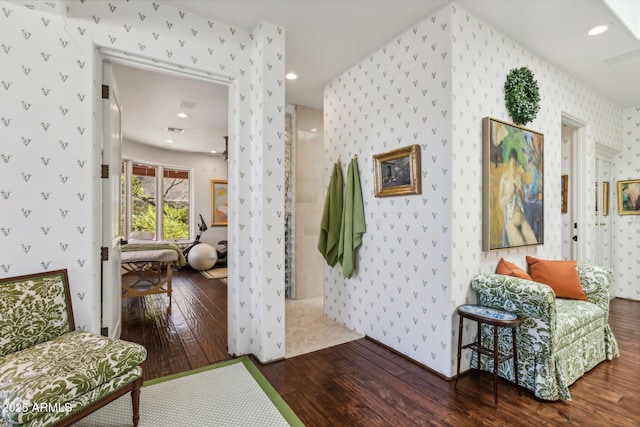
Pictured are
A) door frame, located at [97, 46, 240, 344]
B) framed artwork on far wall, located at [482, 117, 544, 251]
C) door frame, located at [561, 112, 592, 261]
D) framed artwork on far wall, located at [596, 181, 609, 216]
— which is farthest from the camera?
framed artwork on far wall, located at [596, 181, 609, 216]

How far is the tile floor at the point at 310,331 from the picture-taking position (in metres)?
2.84

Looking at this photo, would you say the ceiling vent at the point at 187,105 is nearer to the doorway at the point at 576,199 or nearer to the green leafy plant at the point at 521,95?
the green leafy plant at the point at 521,95

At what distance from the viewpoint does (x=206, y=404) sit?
1931mm

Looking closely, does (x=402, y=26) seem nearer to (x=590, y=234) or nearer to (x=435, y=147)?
(x=435, y=147)

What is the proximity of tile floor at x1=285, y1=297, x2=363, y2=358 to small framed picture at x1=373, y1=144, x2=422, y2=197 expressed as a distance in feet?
4.78

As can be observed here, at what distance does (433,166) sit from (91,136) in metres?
2.42

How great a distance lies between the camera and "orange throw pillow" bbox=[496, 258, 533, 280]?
2475mm

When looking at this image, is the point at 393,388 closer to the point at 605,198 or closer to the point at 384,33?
the point at 384,33

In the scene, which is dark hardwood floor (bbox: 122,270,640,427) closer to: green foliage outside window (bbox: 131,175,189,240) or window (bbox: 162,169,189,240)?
green foliage outside window (bbox: 131,175,189,240)

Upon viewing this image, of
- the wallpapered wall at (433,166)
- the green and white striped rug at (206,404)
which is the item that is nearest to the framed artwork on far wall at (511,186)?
the wallpapered wall at (433,166)

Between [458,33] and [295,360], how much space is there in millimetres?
2831

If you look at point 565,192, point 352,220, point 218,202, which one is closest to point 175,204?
point 218,202

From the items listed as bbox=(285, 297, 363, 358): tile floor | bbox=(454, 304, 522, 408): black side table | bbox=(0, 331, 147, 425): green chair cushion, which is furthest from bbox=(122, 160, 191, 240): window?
bbox=(454, 304, 522, 408): black side table

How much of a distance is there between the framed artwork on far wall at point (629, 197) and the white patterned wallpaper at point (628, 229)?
0.05 m
